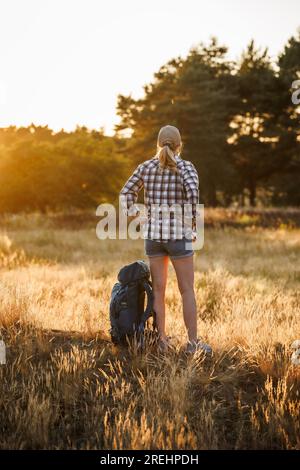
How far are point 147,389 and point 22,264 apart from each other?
794 cm

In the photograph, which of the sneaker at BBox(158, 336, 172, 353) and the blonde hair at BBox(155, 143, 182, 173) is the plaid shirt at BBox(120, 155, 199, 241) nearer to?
the blonde hair at BBox(155, 143, 182, 173)

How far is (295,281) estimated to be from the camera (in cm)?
935

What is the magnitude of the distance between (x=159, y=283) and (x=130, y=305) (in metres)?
0.32

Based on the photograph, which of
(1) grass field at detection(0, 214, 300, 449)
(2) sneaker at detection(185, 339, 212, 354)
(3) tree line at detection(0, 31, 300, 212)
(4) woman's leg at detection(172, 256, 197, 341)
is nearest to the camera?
(1) grass field at detection(0, 214, 300, 449)

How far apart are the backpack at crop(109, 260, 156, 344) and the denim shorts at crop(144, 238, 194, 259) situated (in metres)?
0.24

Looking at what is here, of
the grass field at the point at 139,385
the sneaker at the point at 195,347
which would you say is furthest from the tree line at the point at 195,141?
the sneaker at the point at 195,347

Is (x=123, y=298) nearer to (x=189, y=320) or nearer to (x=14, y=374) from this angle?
(x=189, y=320)

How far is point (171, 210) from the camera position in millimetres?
4453

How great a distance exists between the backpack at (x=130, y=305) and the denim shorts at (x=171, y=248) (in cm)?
24

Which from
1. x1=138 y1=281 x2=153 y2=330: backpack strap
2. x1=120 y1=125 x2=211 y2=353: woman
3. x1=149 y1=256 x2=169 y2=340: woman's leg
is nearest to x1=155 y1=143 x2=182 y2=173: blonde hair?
x1=120 y1=125 x2=211 y2=353: woman

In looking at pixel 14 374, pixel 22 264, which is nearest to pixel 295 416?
pixel 14 374

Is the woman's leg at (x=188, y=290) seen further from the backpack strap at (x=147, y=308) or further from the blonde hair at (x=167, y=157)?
the blonde hair at (x=167, y=157)

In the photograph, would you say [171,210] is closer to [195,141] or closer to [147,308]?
[147,308]

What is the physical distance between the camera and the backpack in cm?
462
